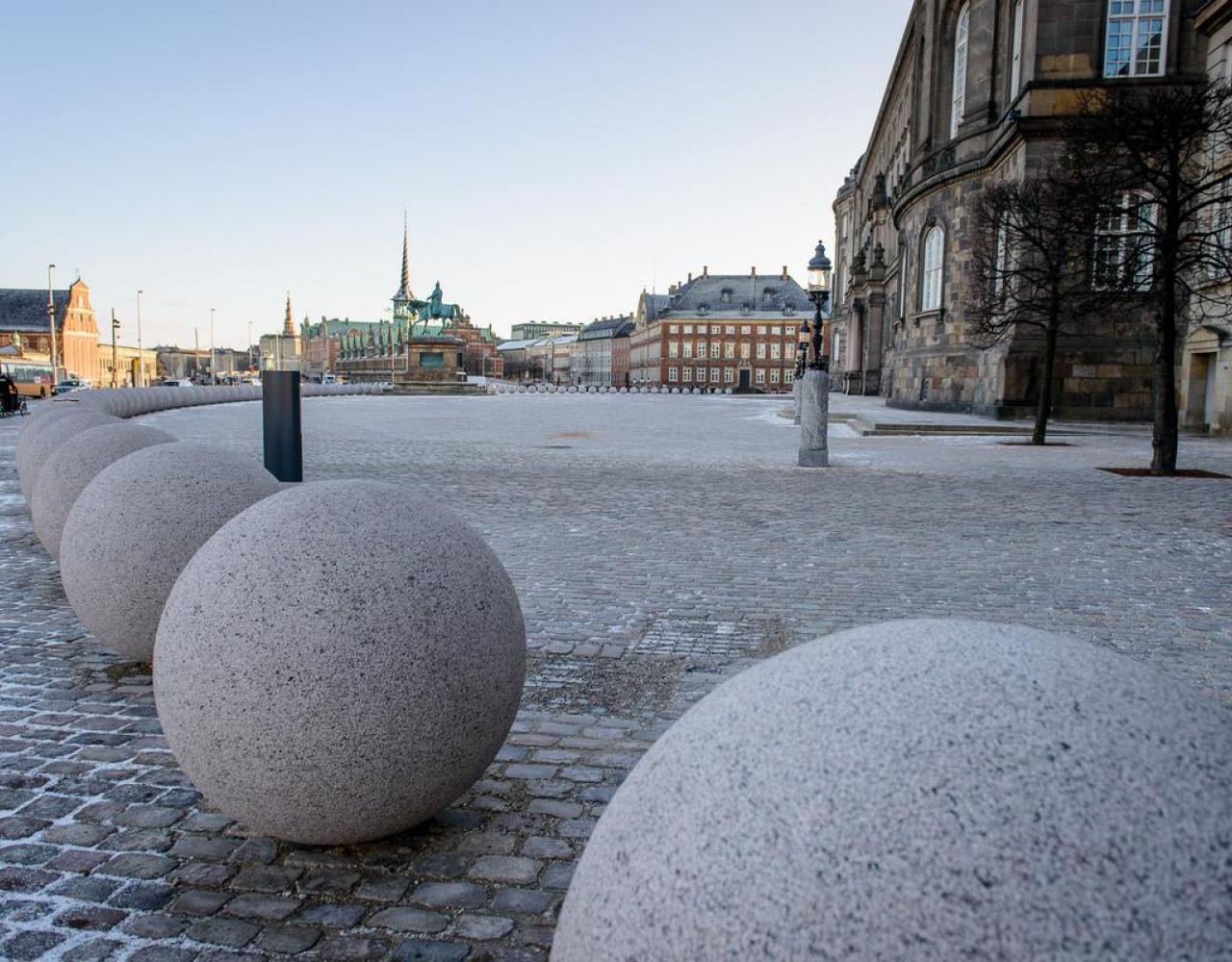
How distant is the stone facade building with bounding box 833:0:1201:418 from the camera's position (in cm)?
2916

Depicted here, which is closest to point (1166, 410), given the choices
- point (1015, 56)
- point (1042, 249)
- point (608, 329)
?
point (1042, 249)

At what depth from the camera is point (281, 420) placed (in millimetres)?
9469

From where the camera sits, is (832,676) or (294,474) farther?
(294,474)

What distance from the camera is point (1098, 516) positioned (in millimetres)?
11586

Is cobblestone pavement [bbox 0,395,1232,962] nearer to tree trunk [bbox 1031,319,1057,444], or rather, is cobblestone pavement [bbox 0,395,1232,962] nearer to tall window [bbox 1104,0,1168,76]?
tree trunk [bbox 1031,319,1057,444]

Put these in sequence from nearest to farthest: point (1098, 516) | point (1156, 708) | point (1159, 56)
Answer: point (1156, 708) < point (1098, 516) < point (1159, 56)

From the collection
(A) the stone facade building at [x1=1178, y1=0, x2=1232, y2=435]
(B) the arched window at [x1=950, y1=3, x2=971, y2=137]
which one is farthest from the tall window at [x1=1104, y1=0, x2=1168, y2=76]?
(B) the arched window at [x1=950, y1=3, x2=971, y2=137]

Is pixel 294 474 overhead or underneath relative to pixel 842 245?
underneath

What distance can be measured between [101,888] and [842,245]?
9665 cm

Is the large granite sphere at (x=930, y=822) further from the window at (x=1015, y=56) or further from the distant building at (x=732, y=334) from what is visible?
the distant building at (x=732, y=334)

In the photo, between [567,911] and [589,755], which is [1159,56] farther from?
[567,911]

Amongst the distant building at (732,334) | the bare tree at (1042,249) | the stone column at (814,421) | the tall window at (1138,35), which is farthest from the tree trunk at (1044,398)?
the distant building at (732,334)

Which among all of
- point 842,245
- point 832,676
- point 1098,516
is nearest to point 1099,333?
point 1098,516

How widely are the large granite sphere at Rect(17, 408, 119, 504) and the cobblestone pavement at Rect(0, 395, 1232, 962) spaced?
0.68 m
